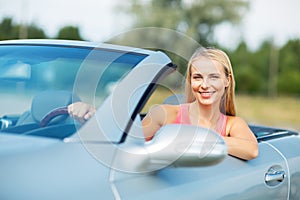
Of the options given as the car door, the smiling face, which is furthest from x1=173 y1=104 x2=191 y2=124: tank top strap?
the car door

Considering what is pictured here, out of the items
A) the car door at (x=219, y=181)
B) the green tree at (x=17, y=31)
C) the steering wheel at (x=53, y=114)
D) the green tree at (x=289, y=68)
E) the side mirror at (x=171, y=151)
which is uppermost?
the side mirror at (x=171, y=151)

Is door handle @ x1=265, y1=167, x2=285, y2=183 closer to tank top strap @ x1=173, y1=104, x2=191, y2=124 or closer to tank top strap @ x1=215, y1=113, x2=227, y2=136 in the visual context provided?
tank top strap @ x1=215, y1=113, x2=227, y2=136

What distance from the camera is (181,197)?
89.7 inches

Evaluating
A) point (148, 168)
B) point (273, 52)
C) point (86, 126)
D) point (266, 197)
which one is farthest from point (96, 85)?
point (273, 52)

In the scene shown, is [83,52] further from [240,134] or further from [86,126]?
[240,134]

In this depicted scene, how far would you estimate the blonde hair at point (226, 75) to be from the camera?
2789mm

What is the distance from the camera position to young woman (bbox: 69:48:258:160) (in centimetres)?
274

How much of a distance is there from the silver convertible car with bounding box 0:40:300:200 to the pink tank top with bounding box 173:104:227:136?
0.06 meters

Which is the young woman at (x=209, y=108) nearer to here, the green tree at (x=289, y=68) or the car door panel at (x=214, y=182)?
the car door panel at (x=214, y=182)

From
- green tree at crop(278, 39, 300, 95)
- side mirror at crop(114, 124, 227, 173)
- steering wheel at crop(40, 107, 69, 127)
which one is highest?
side mirror at crop(114, 124, 227, 173)

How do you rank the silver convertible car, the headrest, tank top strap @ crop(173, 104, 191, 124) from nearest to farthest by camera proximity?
the silver convertible car
the headrest
tank top strap @ crop(173, 104, 191, 124)

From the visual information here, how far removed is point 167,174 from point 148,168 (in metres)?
0.17

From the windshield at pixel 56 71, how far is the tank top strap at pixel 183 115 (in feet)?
1.34

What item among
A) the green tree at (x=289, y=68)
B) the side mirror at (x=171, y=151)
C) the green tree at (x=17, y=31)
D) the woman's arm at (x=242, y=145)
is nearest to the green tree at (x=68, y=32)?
the green tree at (x=17, y=31)
